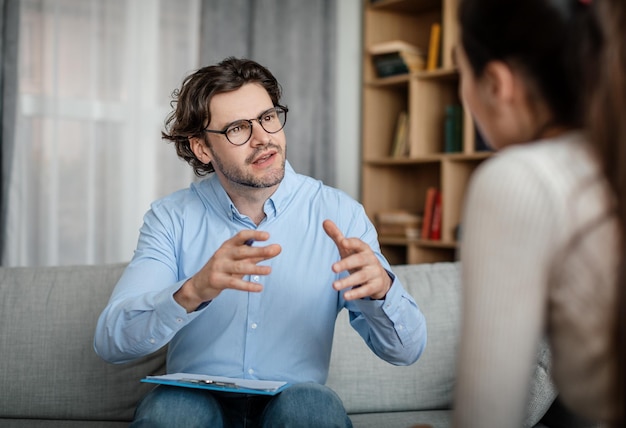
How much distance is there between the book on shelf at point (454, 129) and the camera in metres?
3.50

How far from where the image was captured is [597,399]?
0.77 metres

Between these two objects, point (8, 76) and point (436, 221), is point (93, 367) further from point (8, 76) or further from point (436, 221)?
point (436, 221)

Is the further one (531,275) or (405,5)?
(405,5)

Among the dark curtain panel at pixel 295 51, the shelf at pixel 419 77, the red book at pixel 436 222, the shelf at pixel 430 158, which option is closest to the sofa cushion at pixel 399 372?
the shelf at pixel 430 158

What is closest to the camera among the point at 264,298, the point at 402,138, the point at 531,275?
the point at 531,275


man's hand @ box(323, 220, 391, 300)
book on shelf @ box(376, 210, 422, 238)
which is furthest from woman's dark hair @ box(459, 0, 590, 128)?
book on shelf @ box(376, 210, 422, 238)

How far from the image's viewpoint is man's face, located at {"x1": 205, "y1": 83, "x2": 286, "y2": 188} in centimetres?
162

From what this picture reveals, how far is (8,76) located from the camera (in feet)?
9.55

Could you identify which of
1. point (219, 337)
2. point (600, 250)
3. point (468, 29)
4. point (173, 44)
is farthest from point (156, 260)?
point (173, 44)

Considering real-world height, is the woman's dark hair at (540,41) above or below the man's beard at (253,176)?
above

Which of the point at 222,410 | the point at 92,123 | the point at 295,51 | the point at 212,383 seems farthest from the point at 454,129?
the point at 212,383

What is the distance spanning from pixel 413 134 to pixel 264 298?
7.43 ft

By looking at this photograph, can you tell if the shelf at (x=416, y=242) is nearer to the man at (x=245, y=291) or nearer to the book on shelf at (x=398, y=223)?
the book on shelf at (x=398, y=223)

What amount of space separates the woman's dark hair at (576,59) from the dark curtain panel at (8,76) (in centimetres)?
256
